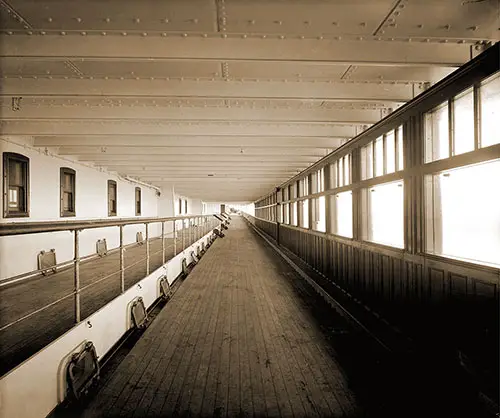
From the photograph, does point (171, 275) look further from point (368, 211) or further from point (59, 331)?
point (368, 211)

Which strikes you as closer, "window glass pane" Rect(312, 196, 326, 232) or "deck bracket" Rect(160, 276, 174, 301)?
"deck bracket" Rect(160, 276, 174, 301)

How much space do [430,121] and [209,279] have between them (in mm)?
4645

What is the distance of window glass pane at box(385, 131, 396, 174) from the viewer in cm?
332

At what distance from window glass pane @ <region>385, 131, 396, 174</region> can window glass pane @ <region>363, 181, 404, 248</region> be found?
7.8 inches

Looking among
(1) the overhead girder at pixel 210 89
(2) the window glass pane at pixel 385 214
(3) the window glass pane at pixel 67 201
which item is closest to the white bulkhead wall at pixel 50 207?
(3) the window glass pane at pixel 67 201

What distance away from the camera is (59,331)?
271cm

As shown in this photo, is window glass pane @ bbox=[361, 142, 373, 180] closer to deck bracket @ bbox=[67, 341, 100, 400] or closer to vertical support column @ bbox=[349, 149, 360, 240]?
vertical support column @ bbox=[349, 149, 360, 240]

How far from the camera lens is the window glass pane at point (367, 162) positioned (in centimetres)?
398

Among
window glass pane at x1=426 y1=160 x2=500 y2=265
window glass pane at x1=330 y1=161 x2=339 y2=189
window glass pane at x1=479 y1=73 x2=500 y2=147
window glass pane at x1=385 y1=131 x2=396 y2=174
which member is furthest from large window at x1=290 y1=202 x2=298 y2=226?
window glass pane at x1=479 y1=73 x2=500 y2=147

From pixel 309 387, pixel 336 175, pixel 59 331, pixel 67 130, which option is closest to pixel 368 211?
pixel 336 175

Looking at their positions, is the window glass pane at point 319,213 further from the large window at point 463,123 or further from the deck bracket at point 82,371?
the deck bracket at point 82,371

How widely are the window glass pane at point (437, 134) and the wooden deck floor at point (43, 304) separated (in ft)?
10.3

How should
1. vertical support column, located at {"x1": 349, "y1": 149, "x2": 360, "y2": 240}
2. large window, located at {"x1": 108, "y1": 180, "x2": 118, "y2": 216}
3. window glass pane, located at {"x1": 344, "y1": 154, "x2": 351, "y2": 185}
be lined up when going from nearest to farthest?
vertical support column, located at {"x1": 349, "y1": 149, "x2": 360, "y2": 240} → window glass pane, located at {"x1": 344, "y1": 154, "x2": 351, "y2": 185} → large window, located at {"x1": 108, "y1": 180, "x2": 118, "y2": 216}

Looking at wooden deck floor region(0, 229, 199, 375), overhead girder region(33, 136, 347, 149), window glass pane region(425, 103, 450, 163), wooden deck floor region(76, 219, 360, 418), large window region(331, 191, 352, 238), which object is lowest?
wooden deck floor region(76, 219, 360, 418)
